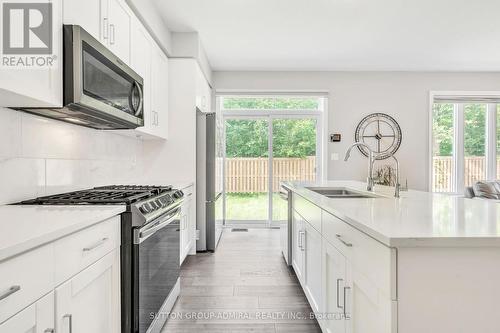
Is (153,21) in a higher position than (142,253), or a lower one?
higher

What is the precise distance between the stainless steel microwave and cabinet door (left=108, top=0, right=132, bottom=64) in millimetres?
223

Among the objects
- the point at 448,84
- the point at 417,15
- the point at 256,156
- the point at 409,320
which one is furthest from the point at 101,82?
the point at 448,84

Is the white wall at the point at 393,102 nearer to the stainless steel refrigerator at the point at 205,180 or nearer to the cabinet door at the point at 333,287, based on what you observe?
the stainless steel refrigerator at the point at 205,180

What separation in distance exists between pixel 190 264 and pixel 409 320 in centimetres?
256

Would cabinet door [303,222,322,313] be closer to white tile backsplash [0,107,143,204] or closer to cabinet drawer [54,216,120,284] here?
cabinet drawer [54,216,120,284]

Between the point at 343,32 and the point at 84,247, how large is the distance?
350cm

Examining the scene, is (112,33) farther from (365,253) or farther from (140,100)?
(365,253)

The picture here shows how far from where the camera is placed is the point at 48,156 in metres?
1.81

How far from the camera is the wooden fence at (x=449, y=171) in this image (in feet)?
17.0


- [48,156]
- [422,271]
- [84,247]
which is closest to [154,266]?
[84,247]

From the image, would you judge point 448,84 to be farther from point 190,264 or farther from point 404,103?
point 190,264

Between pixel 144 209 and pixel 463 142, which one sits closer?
pixel 144 209

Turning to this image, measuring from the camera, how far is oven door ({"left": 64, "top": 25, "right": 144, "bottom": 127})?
4.83 feet

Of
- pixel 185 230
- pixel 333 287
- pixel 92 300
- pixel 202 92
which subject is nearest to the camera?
pixel 92 300
